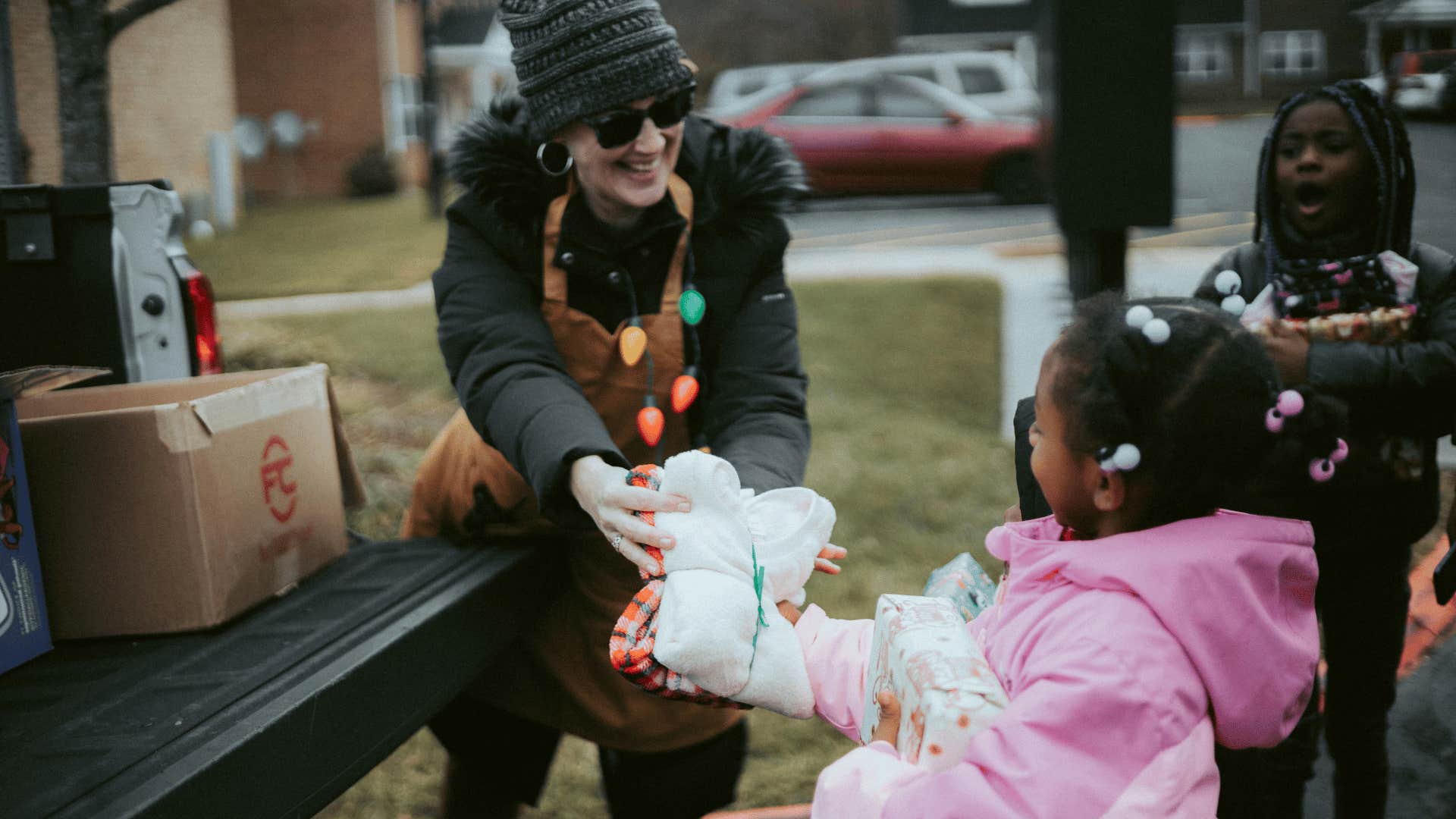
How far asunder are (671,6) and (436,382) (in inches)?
107

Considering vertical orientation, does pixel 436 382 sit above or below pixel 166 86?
below

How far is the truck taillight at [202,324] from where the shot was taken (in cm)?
274

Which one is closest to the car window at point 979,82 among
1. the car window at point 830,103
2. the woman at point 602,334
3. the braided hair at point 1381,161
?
the car window at point 830,103

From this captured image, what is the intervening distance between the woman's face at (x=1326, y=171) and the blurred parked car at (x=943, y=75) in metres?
8.48

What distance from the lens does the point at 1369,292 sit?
2197 mm

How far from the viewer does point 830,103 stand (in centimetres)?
1185

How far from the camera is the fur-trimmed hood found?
229 centimetres

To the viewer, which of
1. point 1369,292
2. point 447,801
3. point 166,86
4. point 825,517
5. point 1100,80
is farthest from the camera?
point 166,86

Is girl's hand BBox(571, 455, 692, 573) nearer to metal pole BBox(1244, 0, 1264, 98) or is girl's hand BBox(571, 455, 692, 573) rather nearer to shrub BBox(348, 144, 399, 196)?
metal pole BBox(1244, 0, 1264, 98)

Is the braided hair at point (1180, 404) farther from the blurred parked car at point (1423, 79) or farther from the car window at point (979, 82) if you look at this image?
the car window at point (979, 82)

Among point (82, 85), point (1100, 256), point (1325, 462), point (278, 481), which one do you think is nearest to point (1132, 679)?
point (1325, 462)

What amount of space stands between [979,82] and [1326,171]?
11.0 meters

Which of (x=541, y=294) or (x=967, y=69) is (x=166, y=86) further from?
(x=967, y=69)

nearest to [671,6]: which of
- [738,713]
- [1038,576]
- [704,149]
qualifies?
[704,149]
